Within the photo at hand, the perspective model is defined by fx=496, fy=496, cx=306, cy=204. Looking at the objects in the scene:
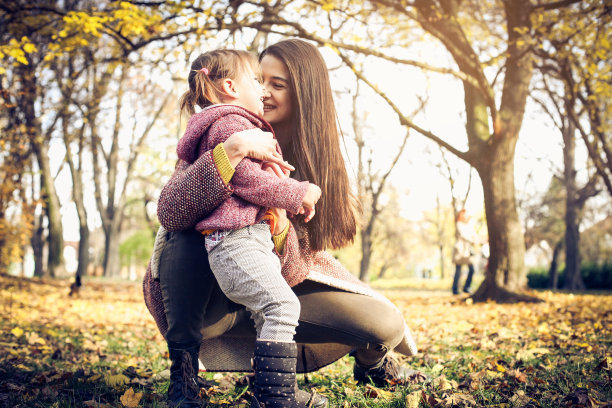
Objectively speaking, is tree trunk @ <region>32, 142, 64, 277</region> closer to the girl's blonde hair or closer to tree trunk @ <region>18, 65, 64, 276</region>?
tree trunk @ <region>18, 65, 64, 276</region>

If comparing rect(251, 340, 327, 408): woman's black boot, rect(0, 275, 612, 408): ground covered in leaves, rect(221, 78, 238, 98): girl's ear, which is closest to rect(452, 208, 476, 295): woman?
rect(0, 275, 612, 408): ground covered in leaves

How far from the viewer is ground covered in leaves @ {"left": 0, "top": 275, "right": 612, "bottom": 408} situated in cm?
242

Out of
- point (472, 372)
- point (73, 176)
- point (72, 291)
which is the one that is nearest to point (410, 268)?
point (73, 176)

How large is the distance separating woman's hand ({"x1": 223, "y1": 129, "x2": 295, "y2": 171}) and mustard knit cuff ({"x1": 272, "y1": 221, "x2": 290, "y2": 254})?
384 millimetres

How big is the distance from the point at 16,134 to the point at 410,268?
4643 cm

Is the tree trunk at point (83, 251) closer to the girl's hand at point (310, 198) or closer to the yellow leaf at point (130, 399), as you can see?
the yellow leaf at point (130, 399)

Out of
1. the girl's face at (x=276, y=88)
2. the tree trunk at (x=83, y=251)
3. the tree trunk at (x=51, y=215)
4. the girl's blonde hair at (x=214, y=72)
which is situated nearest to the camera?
the girl's blonde hair at (x=214, y=72)

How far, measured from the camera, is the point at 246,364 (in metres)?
2.74

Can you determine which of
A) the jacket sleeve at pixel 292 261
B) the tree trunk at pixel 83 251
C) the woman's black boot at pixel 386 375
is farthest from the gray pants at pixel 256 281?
the tree trunk at pixel 83 251

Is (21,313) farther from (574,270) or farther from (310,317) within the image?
(574,270)

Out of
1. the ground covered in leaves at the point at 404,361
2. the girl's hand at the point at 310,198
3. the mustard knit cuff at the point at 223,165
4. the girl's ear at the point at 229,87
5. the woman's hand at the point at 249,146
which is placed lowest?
the ground covered in leaves at the point at 404,361

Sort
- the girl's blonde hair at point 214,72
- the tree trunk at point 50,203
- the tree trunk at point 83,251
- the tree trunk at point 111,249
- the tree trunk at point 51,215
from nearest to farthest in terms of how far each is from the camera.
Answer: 1. the girl's blonde hair at point 214,72
2. the tree trunk at point 50,203
3. the tree trunk at point 51,215
4. the tree trunk at point 83,251
5. the tree trunk at point 111,249

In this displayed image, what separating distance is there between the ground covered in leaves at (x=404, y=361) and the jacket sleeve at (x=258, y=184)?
101 centimetres

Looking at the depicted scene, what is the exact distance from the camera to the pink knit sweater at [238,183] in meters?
2.09
